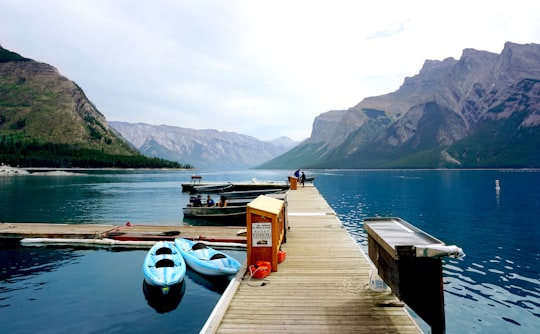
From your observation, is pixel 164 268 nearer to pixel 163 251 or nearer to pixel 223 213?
pixel 163 251

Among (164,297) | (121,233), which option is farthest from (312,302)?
(121,233)

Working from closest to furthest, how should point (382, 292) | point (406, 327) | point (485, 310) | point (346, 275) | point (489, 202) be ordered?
1. point (406, 327)
2. point (382, 292)
3. point (346, 275)
4. point (485, 310)
5. point (489, 202)

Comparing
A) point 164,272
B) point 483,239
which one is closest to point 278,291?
point 164,272

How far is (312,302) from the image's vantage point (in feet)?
31.6

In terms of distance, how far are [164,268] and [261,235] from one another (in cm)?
781

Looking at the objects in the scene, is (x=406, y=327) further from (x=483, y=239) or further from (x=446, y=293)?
(x=483, y=239)

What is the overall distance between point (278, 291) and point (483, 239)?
30.0 metres

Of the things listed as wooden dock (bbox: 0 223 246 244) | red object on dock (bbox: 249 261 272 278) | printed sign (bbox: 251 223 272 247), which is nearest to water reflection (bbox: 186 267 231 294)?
wooden dock (bbox: 0 223 246 244)

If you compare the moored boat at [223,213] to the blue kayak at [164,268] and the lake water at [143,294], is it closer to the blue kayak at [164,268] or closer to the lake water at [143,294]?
the lake water at [143,294]

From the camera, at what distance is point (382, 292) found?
10.2m

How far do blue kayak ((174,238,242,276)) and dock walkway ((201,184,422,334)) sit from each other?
419cm

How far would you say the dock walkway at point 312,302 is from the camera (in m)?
8.04

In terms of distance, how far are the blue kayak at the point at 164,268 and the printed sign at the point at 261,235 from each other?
6.44 metres

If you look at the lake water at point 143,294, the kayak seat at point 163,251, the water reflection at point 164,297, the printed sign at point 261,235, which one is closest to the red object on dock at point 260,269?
the printed sign at point 261,235
